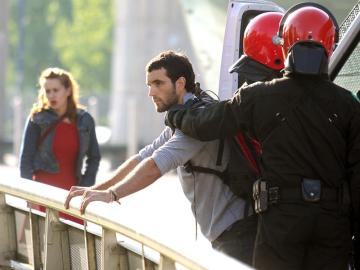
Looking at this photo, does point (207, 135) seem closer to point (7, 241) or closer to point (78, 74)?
point (7, 241)

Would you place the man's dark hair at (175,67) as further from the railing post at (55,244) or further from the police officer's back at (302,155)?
the railing post at (55,244)

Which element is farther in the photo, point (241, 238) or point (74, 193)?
point (74, 193)

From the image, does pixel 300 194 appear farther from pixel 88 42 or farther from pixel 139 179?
pixel 88 42

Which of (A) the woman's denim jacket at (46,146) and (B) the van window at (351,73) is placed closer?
(B) the van window at (351,73)

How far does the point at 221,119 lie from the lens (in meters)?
5.68

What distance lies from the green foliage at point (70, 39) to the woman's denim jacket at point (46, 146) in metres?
61.4

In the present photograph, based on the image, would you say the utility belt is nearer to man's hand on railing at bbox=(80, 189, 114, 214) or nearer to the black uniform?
the black uniform

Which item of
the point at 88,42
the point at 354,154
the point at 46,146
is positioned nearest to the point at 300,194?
the point at 354,154

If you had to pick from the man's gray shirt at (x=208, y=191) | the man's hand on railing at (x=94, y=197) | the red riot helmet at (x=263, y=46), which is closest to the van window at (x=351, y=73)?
the red riot helmet at (x=263, y=46)

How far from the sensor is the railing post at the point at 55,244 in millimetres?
7301

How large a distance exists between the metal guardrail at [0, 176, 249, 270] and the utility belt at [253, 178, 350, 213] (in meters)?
0.50

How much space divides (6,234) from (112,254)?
2157 millimetres

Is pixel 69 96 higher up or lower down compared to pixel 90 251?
higher up

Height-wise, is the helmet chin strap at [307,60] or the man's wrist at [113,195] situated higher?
the helmet chin strap at [307,60]
